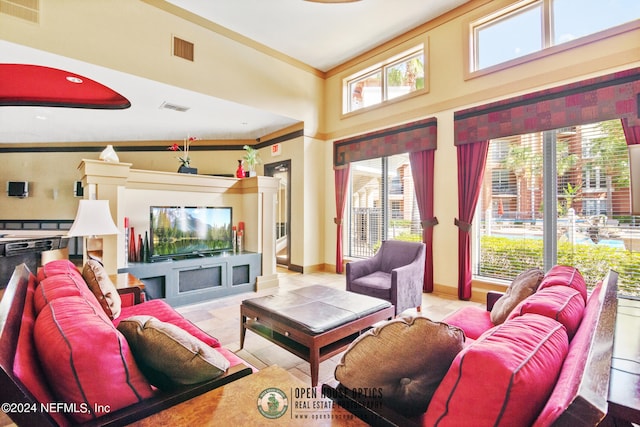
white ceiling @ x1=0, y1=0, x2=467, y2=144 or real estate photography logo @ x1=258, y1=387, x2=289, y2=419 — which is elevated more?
white ceiling @ x1=0, y1=0, x2=467, y2=144

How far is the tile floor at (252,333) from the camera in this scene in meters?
2.37

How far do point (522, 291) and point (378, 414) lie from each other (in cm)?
145

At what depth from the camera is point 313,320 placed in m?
2.10

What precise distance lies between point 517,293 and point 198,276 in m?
3.48

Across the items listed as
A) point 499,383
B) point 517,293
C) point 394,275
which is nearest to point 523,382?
point 499,383

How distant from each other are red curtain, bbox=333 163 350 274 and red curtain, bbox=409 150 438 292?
1519 millimetres

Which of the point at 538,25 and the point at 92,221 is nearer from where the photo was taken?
the point at 92,221

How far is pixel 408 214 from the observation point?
493cm

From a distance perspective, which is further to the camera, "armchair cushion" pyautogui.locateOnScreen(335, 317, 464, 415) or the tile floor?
the tile floor

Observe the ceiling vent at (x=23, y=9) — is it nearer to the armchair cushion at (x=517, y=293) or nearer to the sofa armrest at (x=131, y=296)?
the sofa armrest at (x=131, y=296)

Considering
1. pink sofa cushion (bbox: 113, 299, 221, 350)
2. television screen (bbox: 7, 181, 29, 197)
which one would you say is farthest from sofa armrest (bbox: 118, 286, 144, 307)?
television screen (bbox: 7, 181, 29, 197)

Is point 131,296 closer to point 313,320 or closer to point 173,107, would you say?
point 313,320

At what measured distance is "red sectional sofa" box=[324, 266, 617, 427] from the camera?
2.13 feet

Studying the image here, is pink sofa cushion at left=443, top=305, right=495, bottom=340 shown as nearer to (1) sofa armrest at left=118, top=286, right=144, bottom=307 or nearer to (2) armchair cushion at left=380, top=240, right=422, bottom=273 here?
(2) armchair cushion at left=380, top=240, right=422, bottom=273
